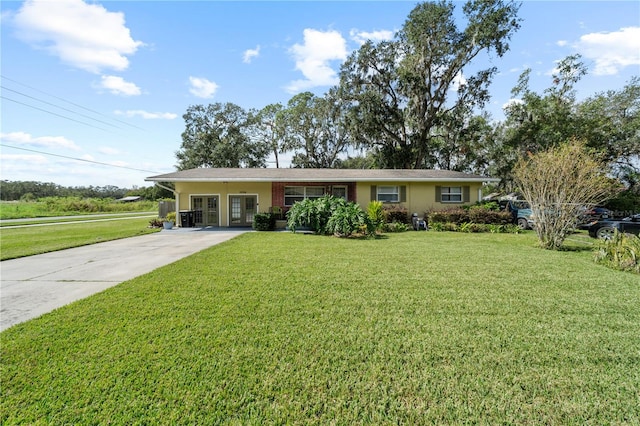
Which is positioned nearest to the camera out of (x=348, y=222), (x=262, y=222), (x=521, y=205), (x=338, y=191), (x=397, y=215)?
(x=348, y=222)

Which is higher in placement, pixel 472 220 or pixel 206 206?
pixel 206 206

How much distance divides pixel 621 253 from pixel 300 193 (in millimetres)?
12746

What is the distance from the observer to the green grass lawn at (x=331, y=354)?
211 centimetres

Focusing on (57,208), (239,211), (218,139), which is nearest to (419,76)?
(239,211)

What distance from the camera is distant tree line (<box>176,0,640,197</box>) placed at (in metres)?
20.2

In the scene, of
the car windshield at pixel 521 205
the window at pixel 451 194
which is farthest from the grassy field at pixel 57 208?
the car windshield at pixel 521 205

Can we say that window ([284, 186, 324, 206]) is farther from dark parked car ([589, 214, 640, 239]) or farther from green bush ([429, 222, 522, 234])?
dark parked car ([589, 214, 640, 239])

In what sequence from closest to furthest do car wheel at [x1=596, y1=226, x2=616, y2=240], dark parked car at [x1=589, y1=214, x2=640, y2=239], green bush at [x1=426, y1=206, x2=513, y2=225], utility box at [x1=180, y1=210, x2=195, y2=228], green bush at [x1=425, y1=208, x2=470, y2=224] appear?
dark parked car at [x1=589, y1=214, x2=640, y2=239]
car wheel at [x1=596, y1=226, x2=616, y2=240]
green bush at [x1=426, y1=206, x2=513, y2=225]
green bush at [x1=425, y1=208, x2=470, y2=224]
utility box at [x1=180, y1=210, x2=195, y2=228]

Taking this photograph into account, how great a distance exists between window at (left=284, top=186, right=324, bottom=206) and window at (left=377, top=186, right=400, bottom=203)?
3318 millimetres

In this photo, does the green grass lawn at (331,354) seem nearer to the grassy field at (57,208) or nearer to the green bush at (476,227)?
the green bush at (476,227)

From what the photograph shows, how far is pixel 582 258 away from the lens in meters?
7.54

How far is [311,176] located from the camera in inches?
614

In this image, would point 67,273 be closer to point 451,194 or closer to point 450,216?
point 450,216

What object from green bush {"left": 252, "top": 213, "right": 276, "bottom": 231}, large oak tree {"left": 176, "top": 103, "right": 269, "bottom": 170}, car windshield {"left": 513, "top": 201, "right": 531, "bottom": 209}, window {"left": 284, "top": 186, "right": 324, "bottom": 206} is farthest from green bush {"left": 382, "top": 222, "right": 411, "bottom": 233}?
large oak tree {"left": 176, "top": 103, "right": 269, "bottom": 170}
